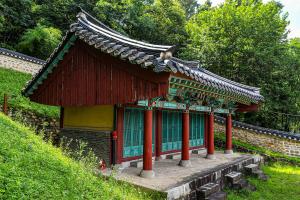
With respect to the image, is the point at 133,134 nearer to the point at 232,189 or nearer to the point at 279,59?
the point at 232,189

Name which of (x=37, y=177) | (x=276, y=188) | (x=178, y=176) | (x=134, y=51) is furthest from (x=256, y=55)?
(x=37, y=177)

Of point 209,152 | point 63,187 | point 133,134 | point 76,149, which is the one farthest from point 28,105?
point 63,187

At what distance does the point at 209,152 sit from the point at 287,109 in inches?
548

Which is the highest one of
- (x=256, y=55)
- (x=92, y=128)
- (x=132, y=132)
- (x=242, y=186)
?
(x=256, y=55)

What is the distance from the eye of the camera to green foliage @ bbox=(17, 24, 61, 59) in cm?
2331

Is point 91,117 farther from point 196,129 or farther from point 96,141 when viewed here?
point 196,129

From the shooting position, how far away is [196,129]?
14742 mm

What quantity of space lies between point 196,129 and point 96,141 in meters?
6.93

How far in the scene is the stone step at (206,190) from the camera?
7980mm

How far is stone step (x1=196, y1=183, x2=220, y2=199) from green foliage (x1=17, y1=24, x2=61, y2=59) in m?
19.4

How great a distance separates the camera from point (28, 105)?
14.1 m

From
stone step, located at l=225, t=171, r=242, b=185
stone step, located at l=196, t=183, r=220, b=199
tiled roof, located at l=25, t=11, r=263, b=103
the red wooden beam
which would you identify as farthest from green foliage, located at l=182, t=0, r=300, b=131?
stone step, located at l=196, t=183, r=220, b=199

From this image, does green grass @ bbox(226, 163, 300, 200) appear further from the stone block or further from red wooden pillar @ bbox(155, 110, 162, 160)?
red wooden pillar @ bbox(155, 110, 162, 160)

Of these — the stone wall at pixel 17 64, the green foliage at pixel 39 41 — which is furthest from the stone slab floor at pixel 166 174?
the green foliage at pixel 39 41
